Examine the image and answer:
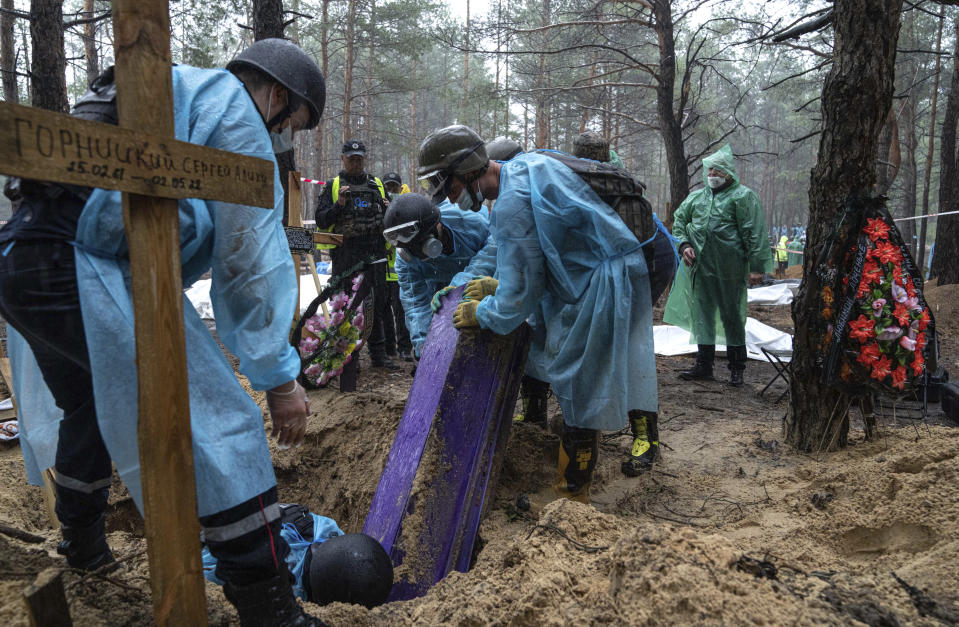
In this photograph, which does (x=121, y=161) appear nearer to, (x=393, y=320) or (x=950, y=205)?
(x=393, y=320)

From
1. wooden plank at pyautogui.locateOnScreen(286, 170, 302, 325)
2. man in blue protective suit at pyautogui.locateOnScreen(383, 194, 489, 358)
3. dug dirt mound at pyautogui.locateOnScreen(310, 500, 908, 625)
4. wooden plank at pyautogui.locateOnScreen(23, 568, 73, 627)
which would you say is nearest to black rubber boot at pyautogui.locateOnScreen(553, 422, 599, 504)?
dug dirt mound at pyautogui.locateOnScreen(310, 500, 908, 625)

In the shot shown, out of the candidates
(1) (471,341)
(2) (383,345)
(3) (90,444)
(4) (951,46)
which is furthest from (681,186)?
(4) (951,46)

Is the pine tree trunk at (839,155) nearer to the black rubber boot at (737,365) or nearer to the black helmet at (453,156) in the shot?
the black helmet at (453,156)

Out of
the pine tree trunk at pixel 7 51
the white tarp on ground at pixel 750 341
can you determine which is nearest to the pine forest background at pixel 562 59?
the pine tree trunk at pixel 7 51

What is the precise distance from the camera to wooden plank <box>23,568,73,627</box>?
1270 millimetres

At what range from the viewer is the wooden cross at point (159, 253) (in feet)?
3.91

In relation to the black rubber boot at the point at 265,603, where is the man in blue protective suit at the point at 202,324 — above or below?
above

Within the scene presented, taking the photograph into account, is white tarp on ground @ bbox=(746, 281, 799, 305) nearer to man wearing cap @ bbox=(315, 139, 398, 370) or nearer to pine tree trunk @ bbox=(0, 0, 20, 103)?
man wearing cap @ bbox=(315, 139, 398, 370)

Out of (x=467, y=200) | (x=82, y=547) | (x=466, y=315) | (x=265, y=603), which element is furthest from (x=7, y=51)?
(x=265, y=603)

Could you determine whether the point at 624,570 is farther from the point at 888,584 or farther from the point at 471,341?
the point at 471,341

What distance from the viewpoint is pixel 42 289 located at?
1430mm

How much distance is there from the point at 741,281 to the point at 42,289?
5333mm

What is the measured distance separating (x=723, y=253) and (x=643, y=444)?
109 inches

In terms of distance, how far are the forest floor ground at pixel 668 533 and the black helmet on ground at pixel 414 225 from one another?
1056 millimetres
